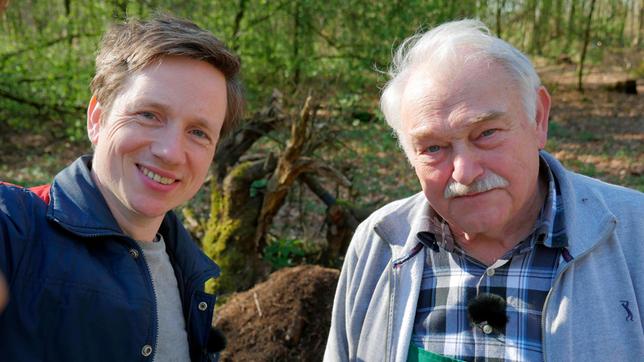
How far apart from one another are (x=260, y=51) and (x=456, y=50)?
17.5 ft

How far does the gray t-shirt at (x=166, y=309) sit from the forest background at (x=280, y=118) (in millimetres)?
1182

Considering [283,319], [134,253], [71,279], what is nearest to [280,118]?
[283,319]

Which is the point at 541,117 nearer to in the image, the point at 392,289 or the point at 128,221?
the point at 392,289

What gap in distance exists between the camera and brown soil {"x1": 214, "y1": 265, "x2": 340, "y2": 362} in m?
3.96

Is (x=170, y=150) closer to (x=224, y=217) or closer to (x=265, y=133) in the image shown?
(x=224, y=217)

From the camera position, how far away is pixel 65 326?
173 centimetres

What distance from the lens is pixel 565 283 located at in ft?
6.68

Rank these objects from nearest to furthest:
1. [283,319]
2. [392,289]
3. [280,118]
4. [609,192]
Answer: [609,192]
[392,289]
[283,319]
[280,118]

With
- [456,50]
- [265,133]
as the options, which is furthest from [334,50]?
[456,50]

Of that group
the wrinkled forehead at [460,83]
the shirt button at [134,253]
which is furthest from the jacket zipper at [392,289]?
the shirt button at [134,253]

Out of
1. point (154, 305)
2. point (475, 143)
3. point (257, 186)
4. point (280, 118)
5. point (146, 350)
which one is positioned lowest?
point (257, 186)

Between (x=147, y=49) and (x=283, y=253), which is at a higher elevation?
(x=147, y=49)

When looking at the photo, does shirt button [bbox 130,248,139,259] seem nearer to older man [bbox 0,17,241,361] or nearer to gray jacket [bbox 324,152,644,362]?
older man [bbox 0,17,241,361]

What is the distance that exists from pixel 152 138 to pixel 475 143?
114cm
